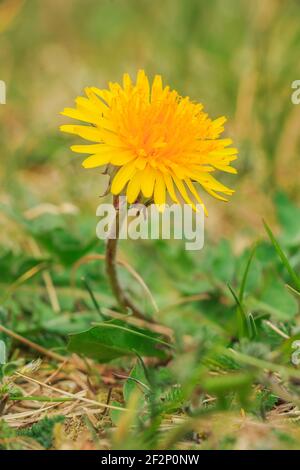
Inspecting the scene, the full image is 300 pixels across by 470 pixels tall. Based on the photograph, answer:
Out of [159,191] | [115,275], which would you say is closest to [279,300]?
[115,275]

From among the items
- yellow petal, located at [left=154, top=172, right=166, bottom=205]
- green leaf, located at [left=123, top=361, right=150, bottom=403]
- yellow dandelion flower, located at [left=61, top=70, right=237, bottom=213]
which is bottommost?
green leaf, located at [left=123, top=361, right=150, bottom=403]

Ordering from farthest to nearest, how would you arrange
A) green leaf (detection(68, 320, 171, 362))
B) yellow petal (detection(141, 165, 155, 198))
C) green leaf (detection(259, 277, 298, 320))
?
green leaf (detection(259, 277, 298, 320)) < green leaf (detection(68, 320, 171, 362)) < yellow petal (detection(141, 165, 155, 198))

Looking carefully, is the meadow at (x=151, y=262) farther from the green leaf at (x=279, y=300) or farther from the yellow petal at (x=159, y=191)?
the yellow petal at (x=159, y=191)

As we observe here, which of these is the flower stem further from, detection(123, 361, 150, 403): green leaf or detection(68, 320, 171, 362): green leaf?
detection(123, 361, 150, 403): green leaf

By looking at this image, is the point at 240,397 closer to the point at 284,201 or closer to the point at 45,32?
the point at 284,201

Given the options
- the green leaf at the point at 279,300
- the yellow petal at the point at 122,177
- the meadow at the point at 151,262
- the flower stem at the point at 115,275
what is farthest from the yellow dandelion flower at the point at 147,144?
the green leaf at the point at 279,300

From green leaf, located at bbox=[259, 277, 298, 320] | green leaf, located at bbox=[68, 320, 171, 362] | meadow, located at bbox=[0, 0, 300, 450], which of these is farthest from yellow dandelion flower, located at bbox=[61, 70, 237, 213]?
green leaf, located at bbox=[259, 277, 298, 320]

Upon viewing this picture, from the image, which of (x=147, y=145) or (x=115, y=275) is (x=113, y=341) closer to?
(x=115, y=275)
